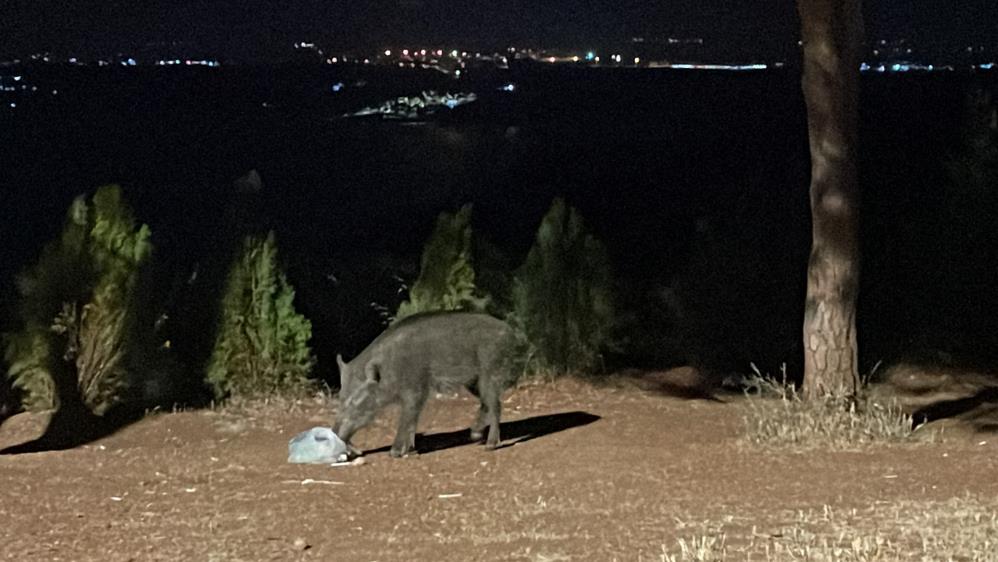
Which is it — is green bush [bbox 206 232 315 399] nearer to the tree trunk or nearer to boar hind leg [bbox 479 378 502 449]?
boar hind leg [bbox 479 378 502 449]

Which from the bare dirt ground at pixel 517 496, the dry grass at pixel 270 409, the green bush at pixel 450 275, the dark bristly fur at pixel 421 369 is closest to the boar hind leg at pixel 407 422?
the dark bristly fur at pixel 421 369

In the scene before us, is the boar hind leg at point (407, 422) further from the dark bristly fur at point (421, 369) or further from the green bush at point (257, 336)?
the green bush at point (257, 336)

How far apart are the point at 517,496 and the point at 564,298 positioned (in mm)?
5218

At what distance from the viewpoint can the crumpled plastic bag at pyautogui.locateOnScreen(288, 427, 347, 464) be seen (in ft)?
34.1

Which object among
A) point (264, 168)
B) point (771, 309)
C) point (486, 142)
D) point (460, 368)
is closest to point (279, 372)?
point (460, 368)

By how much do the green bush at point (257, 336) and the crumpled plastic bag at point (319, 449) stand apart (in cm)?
274

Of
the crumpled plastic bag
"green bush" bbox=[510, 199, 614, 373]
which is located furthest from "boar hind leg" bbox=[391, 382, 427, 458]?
"green bush" bbox=[510, 199, 614, 373]

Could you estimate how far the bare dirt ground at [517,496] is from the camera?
764 centimetres

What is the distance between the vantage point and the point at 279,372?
13398mm

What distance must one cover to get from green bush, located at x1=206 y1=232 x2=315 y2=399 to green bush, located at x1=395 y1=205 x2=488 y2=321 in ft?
3.01

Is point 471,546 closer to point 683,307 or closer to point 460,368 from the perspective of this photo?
point 460,368

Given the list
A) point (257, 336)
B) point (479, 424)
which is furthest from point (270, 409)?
point (479, 424)

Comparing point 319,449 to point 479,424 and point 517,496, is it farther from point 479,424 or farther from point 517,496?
point 517,496

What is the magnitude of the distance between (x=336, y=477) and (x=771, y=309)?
277 inches
